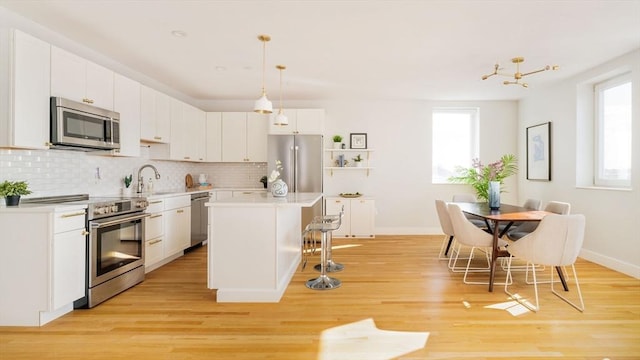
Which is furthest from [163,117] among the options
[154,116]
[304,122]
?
[304,122]

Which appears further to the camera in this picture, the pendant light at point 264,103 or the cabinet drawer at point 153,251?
the cabinet drawer at point 153,251

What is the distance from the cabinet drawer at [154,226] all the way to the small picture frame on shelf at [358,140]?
141 inches

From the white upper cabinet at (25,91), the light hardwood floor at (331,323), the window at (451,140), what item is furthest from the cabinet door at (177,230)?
the window at (451,140)

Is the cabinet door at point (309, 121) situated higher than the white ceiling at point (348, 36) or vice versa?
the white ceiling at point (348, 36)

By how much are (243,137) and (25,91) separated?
3.36m

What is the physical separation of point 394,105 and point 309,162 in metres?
2.09

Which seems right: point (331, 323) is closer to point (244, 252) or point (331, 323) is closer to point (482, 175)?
point (244, 252)

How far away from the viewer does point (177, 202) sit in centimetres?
437

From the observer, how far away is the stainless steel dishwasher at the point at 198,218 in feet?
15.8

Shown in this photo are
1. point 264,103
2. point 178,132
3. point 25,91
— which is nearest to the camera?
point 25,91

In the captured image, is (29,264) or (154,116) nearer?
(29,264)

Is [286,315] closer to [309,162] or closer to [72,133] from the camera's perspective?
[72,133]

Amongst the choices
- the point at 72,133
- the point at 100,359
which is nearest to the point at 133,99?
the point at 72,133

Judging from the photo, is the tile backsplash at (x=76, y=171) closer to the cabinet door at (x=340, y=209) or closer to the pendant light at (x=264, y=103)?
the pendant light at (x=264, y=103)
